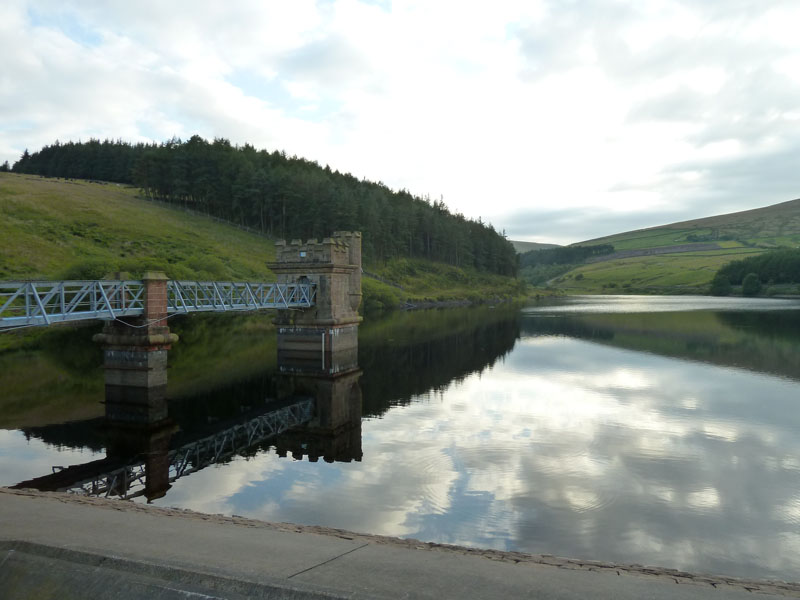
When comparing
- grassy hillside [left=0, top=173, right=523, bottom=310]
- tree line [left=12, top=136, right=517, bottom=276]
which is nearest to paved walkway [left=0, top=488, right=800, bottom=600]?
grassy hillside [left=0, top=173, right=523, bottom=310]

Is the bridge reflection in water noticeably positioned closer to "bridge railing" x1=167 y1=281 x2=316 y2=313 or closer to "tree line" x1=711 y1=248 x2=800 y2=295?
"bridge railing" x1=167 y1=281 x2=316 y2=313

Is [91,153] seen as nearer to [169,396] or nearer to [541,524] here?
[169,396]

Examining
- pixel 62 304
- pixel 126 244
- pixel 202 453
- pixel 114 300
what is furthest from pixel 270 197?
pixel 202 453

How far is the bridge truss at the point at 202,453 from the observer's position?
15445 mm

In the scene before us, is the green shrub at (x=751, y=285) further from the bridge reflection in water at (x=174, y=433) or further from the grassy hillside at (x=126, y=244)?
the bridge reflection in water at (x=174, y=433)

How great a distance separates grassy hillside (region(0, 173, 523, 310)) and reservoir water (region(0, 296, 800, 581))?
1589 centimetres

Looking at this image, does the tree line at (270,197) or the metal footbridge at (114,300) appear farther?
the tree line at (270,197)

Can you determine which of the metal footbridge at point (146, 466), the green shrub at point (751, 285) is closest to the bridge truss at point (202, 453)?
the metal footbridge at point (146, 466)

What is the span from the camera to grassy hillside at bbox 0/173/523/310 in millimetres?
53500

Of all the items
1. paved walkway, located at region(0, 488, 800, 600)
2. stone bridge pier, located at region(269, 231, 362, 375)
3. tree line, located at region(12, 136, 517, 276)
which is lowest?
paved walkway, located at region(0, 488, 800, 600)

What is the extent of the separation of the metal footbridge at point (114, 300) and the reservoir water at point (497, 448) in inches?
174

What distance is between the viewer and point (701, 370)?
36.8 m

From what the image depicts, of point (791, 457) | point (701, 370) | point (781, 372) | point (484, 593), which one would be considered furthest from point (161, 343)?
point (781, 372)

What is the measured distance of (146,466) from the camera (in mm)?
17625
